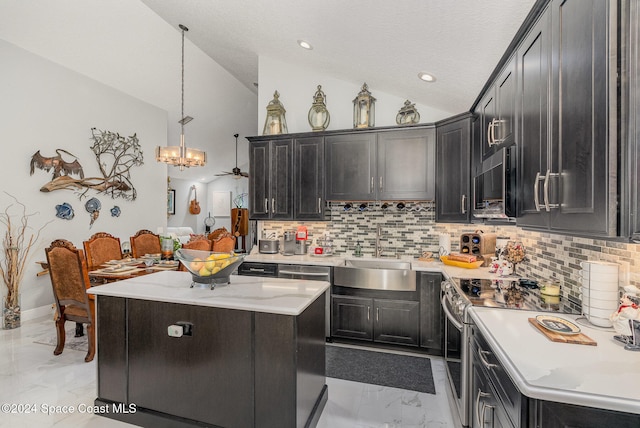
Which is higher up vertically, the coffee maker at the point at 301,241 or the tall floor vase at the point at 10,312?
the coffee maker at the point at 301,241

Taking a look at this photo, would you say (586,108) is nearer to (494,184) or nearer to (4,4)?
(494,184)

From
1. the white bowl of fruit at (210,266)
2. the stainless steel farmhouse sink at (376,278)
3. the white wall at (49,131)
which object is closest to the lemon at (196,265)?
the white bowl of fruit at (210,266)

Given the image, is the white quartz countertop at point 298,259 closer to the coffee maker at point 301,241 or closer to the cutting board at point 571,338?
the coffee maker at point 301,241

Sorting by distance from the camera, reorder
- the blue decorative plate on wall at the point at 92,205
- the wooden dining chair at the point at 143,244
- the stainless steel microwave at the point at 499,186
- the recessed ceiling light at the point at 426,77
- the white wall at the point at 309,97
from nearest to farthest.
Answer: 1. the stainless steel microwave at the point at 499,186
2. the recessed ceiling light at the point at 426,77
3. the white wall at the point at 309,97
4. the wooden dining chair at the point at 143,244
5. the blue decorative plate on wall at the point at 92,205

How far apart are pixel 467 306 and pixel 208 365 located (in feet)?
5.21

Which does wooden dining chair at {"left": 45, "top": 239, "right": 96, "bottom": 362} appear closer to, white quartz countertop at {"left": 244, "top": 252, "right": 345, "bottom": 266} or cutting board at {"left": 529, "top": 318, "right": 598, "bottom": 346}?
white quartz countertop at {"left": 244, "top": 252, "right": 345, "bottom": 266}

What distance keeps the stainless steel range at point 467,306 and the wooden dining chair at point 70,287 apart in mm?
3246

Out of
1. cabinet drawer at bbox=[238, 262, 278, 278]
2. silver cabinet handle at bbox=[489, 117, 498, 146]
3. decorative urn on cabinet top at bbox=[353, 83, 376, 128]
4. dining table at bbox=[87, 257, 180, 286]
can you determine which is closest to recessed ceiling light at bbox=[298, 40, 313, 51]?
decorative urn on cabinet top at bbox=[353, 83, 376, 128]

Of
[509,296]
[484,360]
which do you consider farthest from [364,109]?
[484,360]

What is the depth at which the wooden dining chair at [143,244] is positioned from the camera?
4207mm

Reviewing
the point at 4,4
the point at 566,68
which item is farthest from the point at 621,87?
the point at 4,4

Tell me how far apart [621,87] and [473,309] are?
116 cm

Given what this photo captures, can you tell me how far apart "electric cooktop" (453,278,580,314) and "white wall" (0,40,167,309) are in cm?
528

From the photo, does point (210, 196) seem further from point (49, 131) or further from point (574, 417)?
point (574, 417)
